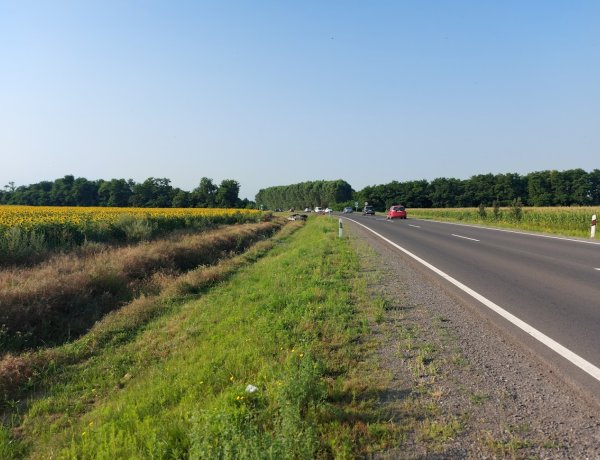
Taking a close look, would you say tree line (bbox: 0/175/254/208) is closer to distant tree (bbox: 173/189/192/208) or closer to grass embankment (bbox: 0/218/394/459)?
distant tree (bbox: 173/189/192/208)

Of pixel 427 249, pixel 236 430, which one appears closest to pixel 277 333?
pixel 236 430

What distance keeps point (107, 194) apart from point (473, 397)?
84.7 meters

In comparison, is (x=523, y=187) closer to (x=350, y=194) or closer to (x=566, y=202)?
(x=566, y=202)

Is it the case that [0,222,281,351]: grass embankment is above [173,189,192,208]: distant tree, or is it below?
below

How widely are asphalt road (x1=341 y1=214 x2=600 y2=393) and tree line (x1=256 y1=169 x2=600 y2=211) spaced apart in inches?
948

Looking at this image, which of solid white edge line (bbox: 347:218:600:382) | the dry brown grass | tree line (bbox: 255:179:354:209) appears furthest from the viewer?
tree line (bbox: 255:179:354:209)

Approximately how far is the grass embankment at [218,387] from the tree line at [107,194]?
7256 cm

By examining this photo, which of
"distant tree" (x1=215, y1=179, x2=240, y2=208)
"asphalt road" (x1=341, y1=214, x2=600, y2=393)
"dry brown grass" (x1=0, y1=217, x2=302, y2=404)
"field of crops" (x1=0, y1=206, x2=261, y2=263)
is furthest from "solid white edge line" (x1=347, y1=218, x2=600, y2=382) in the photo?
"distant tree" (x1=215, y1=179, x2=240, y2=208)

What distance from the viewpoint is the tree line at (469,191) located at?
83125 mm

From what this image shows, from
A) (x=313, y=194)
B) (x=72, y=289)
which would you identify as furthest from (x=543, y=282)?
(x=313, y=194)

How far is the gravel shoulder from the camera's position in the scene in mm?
3010

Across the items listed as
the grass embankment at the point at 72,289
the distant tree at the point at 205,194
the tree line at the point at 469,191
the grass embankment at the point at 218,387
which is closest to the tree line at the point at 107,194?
the distant tree at the point at 205,194

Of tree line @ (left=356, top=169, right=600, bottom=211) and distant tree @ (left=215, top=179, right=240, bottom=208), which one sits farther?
distant tree @ (left=215, top=179, right=240, bottom=208)

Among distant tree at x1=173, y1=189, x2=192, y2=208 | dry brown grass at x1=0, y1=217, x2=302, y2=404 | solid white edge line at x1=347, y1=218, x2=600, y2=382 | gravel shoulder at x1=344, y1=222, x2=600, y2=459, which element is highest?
distant tree at x1=173, y1=189, x2=192, y2=208
